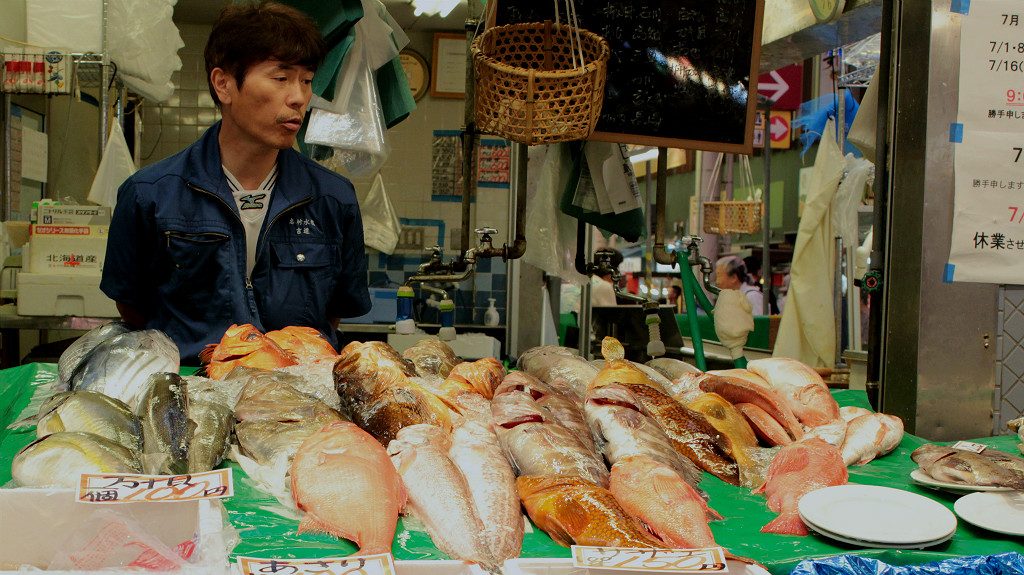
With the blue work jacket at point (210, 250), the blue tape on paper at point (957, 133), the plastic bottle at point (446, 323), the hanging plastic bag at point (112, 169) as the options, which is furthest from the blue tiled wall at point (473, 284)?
the blue tape on paper at point (957, 133)

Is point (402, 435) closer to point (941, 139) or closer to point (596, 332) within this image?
point (941, 139)

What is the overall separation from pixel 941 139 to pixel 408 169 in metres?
6.39

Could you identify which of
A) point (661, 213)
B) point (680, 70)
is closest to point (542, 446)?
point (661, 213)

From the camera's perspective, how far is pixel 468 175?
3904 mm

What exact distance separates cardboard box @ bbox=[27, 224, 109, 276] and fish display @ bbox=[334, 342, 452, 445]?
3762mm

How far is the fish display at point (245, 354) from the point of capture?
245 centimetres

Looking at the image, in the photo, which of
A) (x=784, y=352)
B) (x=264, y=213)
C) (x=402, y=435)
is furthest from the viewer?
(x=784, y=352)

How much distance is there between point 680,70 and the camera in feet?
12.7

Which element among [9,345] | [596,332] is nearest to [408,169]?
[596,332]

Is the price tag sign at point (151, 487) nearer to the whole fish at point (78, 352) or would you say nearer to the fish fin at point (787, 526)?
the fish fin at point (787, 526)

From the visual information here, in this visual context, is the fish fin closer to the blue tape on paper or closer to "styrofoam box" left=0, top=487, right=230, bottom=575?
"styrofoam box" left=0, top=487, right=230, bottom=575

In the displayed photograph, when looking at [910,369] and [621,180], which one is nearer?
[910,369]

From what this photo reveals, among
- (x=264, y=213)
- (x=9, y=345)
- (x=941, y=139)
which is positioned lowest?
(x=9, y=345)

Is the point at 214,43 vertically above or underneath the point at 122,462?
above
